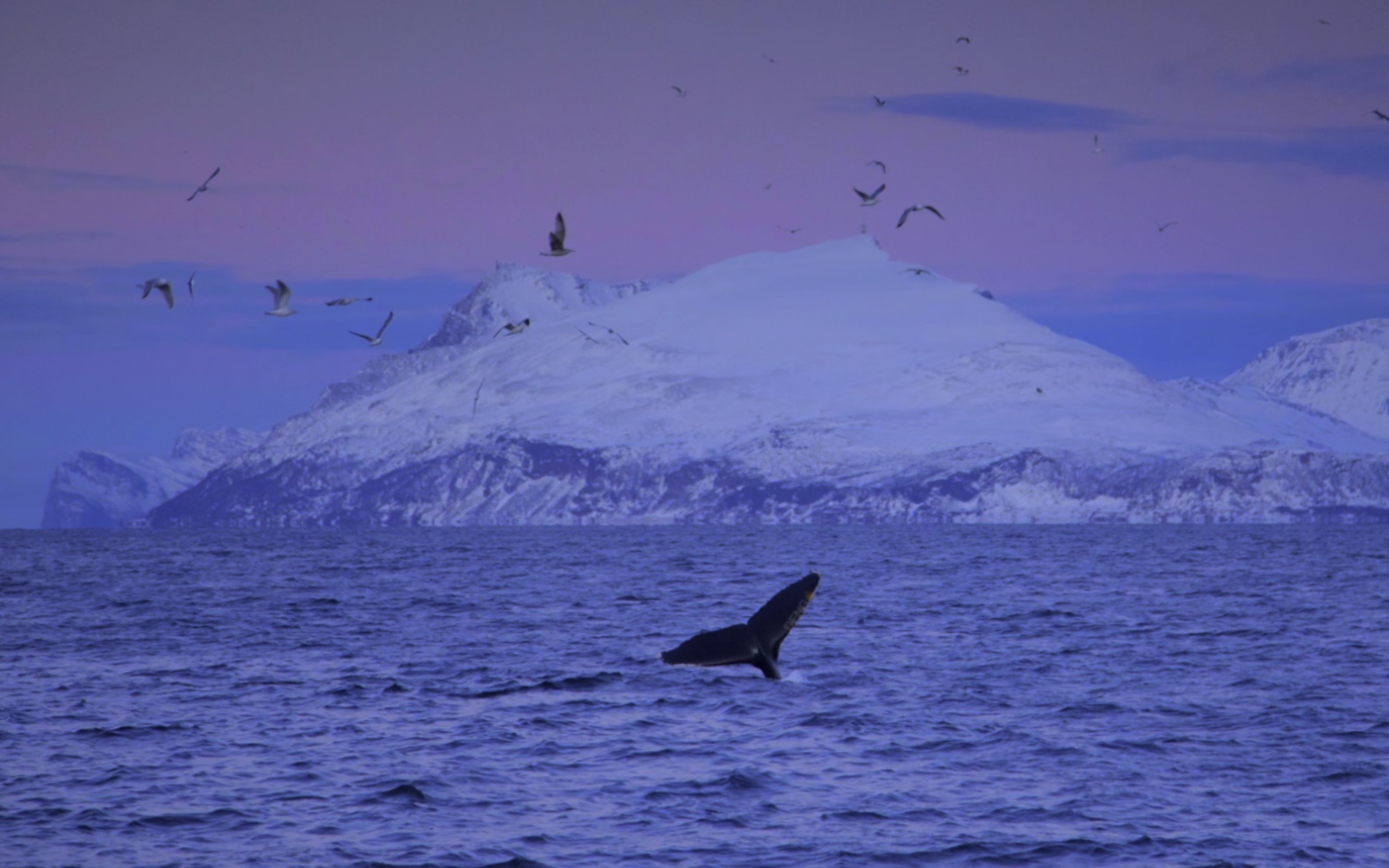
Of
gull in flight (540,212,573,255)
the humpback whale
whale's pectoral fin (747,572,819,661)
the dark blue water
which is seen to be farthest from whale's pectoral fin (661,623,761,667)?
gull in flight (540,212,573,255)

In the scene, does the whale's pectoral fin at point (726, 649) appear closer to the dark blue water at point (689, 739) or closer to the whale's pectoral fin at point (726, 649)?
the whale's pectoral fin at point (726, 649)

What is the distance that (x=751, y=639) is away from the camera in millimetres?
29078

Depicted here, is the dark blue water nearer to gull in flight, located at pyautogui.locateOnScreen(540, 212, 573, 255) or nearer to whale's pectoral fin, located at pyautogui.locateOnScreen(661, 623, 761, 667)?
whale's pectoral fin, located at pyautogui.locateOnScreen(661, 623, 761, 667)

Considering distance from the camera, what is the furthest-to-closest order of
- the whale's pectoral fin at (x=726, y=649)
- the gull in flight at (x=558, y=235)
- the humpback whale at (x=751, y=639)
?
the gull in flight at (x=558, y=235) → the whale's pectoral fin at (x=726, y=649) → the humpback whale at (x=751, y=639)

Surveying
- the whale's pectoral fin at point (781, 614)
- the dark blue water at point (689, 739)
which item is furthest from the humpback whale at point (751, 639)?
the dark blue water at point (689, 739)

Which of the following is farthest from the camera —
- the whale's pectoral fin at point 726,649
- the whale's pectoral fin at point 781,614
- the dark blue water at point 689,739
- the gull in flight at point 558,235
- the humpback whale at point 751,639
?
the gull in flight at point 558,235

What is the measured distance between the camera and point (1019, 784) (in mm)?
24266

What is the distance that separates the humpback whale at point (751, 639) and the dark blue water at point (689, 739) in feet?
4.54

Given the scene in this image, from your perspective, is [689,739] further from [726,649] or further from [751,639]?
[751,639]

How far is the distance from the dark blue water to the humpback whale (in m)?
1.39

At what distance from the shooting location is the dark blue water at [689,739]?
827 inches

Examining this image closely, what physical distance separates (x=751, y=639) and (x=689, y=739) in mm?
2131

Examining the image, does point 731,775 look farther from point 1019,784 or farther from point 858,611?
→ point 858,611

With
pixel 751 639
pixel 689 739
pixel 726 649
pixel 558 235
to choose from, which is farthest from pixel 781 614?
pixel 558 235
